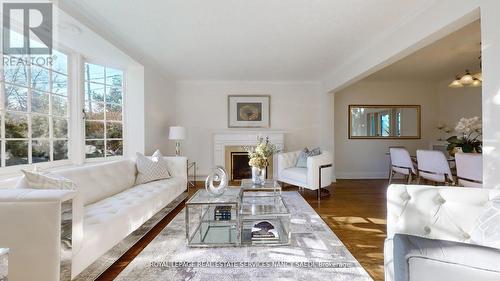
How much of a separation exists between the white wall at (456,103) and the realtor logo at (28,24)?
7.35m

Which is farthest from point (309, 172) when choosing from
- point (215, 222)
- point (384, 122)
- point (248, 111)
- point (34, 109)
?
point (34, 109)

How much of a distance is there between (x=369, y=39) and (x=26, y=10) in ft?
12.7

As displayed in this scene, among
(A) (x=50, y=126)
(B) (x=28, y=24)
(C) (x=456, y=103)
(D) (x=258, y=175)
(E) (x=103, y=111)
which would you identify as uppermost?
(B) (x=28, y=24)

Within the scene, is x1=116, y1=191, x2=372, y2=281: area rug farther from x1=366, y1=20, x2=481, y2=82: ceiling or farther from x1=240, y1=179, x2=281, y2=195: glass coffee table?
x1=366, y1=20, x2=481, y2=82: ceiling

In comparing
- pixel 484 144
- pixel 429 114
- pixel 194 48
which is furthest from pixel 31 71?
pixel 429 114

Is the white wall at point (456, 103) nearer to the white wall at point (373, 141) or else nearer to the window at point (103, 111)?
the white wall at point (373, 141)

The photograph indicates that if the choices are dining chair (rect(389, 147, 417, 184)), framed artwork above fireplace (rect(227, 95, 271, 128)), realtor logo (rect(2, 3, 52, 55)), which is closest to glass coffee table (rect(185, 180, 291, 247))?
realtor logo (rect(2, 3, 52, 55))

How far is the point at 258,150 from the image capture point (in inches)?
132

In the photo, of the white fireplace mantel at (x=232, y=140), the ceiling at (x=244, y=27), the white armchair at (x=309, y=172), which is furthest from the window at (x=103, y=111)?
the white armchair at (x=309, y=172)

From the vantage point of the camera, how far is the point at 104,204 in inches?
93.8

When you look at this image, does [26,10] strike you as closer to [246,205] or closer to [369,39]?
[246,205]

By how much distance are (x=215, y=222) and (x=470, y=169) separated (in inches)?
111

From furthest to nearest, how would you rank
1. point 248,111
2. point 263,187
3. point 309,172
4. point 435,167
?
1. point 248,111
2. point 309,172
3. point 435,167
4. point 263,187

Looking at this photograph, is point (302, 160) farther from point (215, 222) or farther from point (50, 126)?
point (50, 126)
